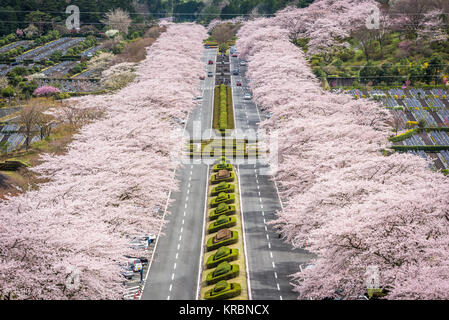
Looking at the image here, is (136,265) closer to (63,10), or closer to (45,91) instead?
(45,91)

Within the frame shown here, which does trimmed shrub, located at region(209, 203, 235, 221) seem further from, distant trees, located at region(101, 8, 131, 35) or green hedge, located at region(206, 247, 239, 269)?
distant trees, located at region(101, 8, 131, 35)

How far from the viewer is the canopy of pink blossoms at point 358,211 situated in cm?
2892

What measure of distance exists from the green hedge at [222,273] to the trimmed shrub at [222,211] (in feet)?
37.8

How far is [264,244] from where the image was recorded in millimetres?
48844

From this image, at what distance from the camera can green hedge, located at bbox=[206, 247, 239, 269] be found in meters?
45.2

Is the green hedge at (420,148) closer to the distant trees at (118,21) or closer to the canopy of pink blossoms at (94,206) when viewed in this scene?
the canopy of pink blossoms at (94,206)

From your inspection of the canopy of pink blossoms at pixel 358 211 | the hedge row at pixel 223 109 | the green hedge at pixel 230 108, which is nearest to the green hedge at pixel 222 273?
the canopy of pink blossoms at pixel 358 211

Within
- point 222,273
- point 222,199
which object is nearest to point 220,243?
point 222,273

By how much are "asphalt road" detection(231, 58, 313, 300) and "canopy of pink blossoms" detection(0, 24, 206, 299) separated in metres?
9.65

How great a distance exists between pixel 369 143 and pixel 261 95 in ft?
106

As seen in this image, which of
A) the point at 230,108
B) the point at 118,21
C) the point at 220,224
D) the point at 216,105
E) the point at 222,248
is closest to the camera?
the point at 222,248

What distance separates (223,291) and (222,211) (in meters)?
15.6
